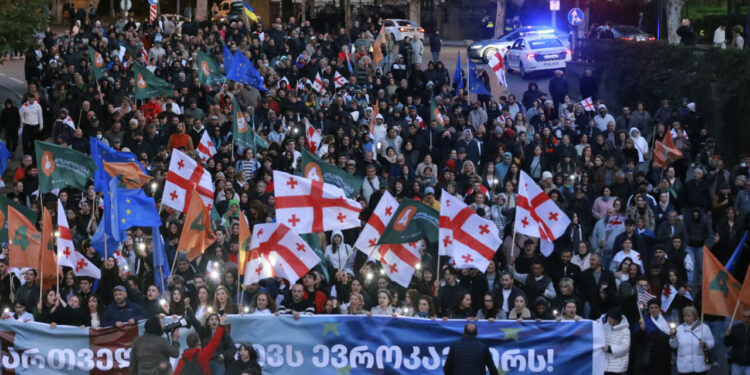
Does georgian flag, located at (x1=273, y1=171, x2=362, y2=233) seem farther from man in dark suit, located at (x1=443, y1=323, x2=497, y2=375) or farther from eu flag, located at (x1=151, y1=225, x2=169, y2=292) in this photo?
man in dark suit, located at (x1=443, y1=323, x2=497, y2=375)

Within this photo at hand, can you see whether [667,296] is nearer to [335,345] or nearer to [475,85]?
[335,345]

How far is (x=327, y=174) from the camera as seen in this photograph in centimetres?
1636

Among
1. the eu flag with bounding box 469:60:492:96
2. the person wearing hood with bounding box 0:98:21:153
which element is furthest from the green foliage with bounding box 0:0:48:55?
the eu flag with bounding box 469:60:492:96

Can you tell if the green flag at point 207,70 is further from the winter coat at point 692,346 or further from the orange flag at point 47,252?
the winter coat at point 692,346

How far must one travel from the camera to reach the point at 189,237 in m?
14.7

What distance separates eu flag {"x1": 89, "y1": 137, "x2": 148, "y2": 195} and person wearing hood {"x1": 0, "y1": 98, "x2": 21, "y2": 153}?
6.61 meters

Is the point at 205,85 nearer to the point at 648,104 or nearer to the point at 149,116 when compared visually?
the point at 149,116

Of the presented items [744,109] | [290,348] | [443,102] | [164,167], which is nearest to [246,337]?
[290,348]

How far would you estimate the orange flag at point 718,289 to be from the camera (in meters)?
13.3

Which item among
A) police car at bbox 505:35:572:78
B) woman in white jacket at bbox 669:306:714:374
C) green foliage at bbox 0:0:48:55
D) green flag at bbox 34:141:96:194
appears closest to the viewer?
woman in white jacket at bbox 669:306:714:374

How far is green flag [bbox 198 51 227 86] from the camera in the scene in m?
23.5

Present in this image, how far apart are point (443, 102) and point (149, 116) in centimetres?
541

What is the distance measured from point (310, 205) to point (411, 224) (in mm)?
1210

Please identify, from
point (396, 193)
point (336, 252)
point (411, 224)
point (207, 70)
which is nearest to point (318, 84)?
point (207, 70)
